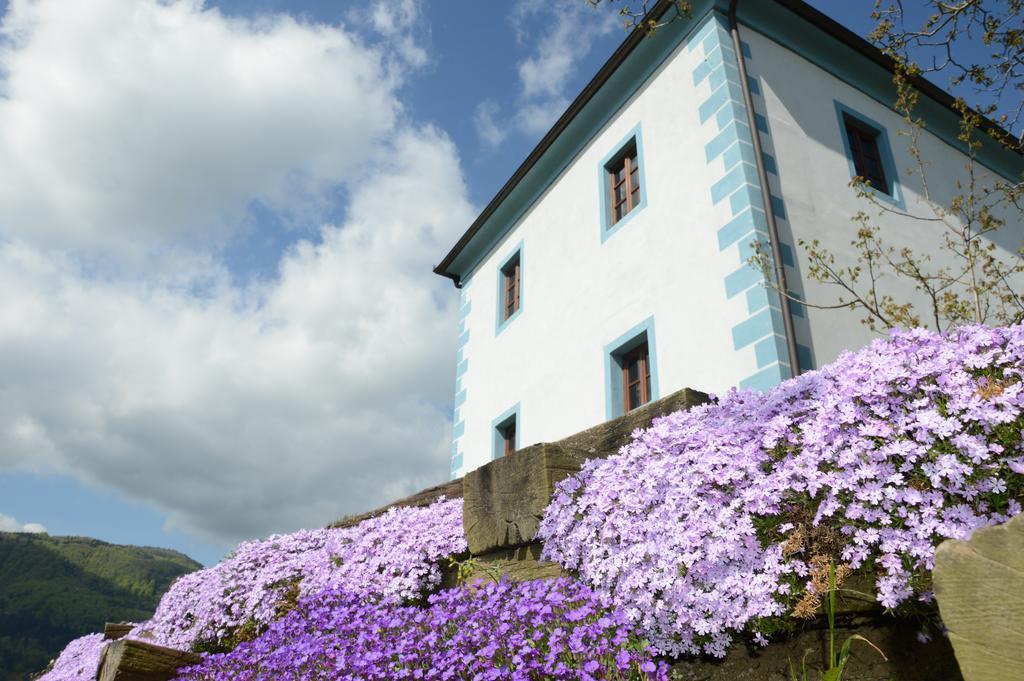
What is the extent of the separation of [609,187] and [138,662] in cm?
801

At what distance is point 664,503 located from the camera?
329 cm

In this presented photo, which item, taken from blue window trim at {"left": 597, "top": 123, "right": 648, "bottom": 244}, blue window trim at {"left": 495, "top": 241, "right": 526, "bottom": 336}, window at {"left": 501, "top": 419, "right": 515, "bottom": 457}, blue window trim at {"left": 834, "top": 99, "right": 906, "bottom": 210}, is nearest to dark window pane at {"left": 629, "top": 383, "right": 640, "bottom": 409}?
blue window trim at {"left": 597, "top": 123, "right": 648, "bottom": 244}

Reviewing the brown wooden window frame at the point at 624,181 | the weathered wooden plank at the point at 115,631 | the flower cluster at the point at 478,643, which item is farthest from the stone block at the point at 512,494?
the weathered wooden plank at the point at 115,631

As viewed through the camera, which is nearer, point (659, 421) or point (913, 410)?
point (913, 410)

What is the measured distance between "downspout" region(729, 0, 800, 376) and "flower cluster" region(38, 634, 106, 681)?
769cm

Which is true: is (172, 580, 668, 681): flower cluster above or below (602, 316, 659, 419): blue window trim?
below

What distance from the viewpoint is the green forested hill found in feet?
174

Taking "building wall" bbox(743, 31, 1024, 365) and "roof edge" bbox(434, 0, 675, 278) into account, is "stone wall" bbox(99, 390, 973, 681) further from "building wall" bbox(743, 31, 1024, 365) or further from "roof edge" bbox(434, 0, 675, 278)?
"roof edge" bbox(434, 0, 675, 278)

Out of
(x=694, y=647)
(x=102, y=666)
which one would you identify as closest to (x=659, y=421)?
(x=694, y=647)

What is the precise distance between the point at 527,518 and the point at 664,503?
1.06 meters

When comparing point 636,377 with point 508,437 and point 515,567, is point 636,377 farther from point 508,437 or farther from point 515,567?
point 515,567

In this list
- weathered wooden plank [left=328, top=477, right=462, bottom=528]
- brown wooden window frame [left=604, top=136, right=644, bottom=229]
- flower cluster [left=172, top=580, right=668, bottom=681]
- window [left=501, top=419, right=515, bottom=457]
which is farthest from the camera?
window [left=501, top=419, right=515, bottom=457]

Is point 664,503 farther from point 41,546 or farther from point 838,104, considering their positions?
point 41,546

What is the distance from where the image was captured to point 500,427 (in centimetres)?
1120
